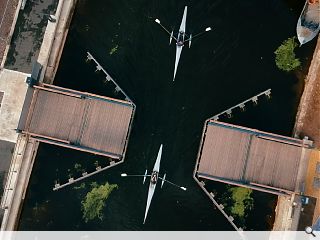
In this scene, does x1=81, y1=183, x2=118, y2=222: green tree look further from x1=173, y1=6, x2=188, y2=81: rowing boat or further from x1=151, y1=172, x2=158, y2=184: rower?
x1=173, y1=6, x2=188, y2=81: rowing boat

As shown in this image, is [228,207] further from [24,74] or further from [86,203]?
[24,74]

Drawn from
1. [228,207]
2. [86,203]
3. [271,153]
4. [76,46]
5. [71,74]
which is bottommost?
[86,203]

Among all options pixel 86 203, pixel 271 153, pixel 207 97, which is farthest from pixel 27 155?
pixel 271 153

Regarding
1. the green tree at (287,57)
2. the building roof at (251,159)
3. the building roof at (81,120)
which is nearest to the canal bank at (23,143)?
the building roof at (81,120)

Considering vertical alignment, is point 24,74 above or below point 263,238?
above

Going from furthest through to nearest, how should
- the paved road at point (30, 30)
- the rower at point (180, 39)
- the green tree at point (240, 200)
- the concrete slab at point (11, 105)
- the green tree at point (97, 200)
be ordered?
the green tree at point (97, 200), the paved road at point (30, 30), the rower at point (180, 39), the green tree at point (240, 200), the concrete slab at point (11, 105)

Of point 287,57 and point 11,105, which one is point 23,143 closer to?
point 11,105

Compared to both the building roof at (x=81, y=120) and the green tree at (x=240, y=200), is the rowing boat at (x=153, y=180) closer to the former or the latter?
the building roof at (x=81, y=120)
